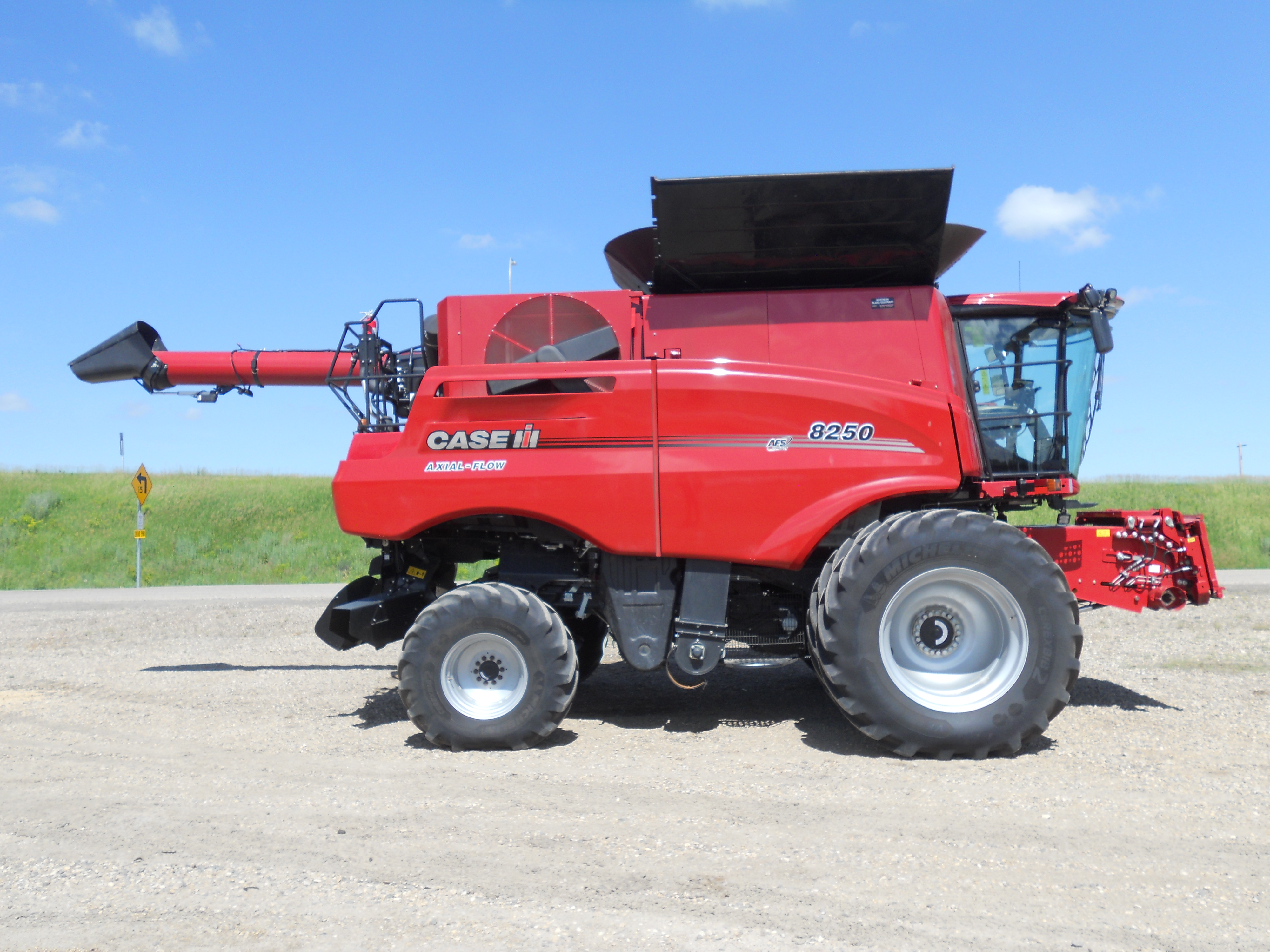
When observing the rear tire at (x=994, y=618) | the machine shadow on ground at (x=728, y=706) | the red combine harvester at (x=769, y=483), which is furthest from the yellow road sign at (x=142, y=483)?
the rear tire at (x=994, y=618)

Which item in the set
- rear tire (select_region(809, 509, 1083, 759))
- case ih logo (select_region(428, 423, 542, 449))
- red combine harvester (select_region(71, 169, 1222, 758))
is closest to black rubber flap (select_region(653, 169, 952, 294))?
red combine harvester (select_region(71, 169, 1222, 758))

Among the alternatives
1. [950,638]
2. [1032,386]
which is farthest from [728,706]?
[1032,386]

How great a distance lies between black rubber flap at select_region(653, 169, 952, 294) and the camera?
5598 millimetres

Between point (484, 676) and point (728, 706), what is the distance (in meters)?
2.06

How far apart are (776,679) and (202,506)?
86.4 feet

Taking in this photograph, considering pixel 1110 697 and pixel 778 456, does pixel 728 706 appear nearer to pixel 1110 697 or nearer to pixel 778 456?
pixel 778 456

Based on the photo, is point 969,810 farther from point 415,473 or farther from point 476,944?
point 415,473

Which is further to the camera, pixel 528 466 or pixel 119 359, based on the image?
pixel 119 359

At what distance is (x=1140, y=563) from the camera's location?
6.13m

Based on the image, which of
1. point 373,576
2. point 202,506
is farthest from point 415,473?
point 202,506

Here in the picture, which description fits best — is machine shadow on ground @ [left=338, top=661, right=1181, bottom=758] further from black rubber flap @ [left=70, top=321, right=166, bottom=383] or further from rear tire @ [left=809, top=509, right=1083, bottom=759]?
black rubber flap @ [left=70, top=321, right=166, bottom=383]

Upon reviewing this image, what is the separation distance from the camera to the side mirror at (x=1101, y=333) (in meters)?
5.92

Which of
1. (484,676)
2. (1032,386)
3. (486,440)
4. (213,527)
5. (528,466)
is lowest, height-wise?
(484,676)

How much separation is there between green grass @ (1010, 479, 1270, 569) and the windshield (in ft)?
41.9
